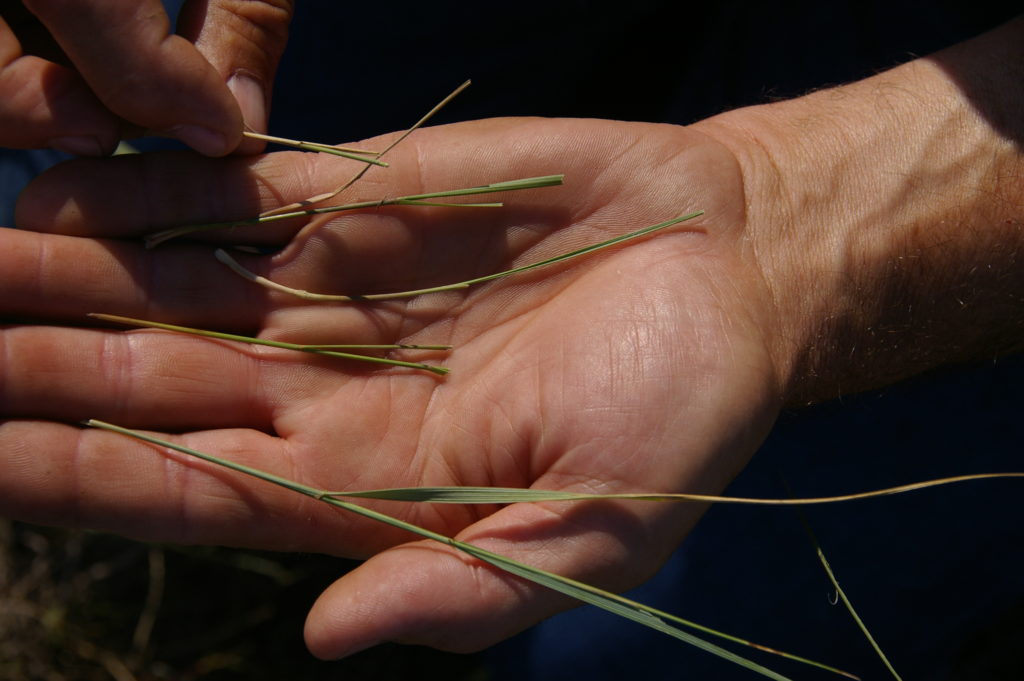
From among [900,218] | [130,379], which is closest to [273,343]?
[130,379]

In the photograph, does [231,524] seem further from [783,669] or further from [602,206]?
[783,669]

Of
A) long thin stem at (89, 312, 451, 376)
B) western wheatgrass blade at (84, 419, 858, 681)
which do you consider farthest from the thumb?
western wheatgrass blade at (84, 419, 858, 681)

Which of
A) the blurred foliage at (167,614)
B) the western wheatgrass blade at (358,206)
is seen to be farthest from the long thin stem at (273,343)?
the blurred foliage at (167,614)

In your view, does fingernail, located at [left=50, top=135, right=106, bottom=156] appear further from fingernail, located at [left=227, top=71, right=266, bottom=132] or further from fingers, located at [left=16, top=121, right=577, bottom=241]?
fingernail, located at [left=227, top=71, right=266, bottom=132]

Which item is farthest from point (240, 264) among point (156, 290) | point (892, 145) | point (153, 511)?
point (892, 145)

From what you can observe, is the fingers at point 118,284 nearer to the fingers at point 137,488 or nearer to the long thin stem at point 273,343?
the long thin stem at point 273,343
